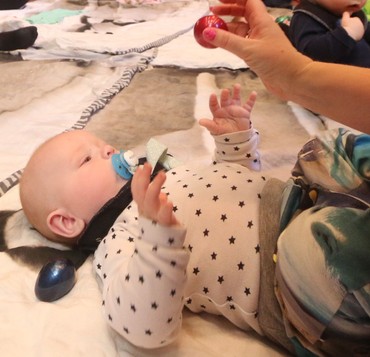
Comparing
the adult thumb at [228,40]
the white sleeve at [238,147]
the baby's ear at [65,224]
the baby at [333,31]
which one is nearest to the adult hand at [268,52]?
the adult thumb at [228,40]

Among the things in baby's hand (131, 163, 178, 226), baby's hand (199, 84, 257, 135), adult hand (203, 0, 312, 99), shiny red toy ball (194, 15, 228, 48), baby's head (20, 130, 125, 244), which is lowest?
baby's head (20, 130, 125, 244)

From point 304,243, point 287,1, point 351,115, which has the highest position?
point 351,115

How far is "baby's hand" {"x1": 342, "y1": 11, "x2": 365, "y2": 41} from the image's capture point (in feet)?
4.59

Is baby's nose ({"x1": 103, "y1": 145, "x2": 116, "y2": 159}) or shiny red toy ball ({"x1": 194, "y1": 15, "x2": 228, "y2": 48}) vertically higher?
shiny red toy ball ({"x1": 194, "y1": 15, "x2": 228, "y2": 48})

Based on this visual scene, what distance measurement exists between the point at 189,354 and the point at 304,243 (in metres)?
0.22

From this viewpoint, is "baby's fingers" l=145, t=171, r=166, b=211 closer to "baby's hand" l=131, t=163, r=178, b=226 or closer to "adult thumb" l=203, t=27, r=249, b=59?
"baby's hand" l=131, t=163, r=178, b=226

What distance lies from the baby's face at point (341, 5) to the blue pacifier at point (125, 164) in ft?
3.02

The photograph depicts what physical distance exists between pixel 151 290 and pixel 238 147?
399mm

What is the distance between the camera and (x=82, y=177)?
0.82 meters

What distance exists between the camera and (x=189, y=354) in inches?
25.9

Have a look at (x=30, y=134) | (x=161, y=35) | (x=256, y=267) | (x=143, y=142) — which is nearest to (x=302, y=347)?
(x=256, y=267)

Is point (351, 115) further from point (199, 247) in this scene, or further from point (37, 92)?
point (37, 92)

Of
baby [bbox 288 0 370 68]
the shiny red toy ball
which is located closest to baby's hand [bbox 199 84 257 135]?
the shiny red toy ball

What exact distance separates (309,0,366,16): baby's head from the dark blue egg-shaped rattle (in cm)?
113
